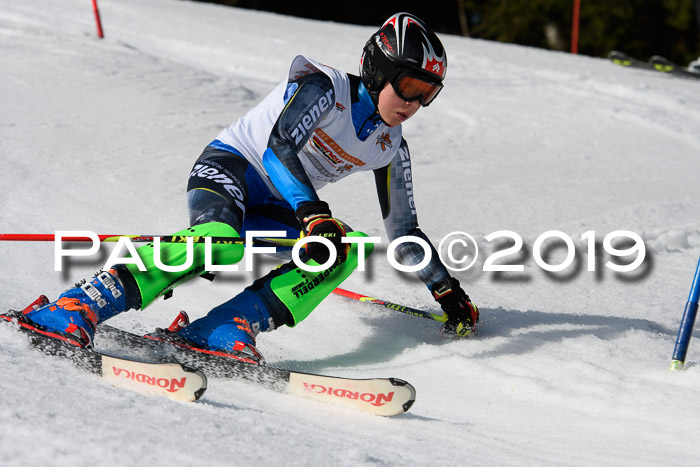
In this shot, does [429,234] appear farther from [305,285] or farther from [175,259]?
[175,259]

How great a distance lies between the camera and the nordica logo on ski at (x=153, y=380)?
2.26 metres

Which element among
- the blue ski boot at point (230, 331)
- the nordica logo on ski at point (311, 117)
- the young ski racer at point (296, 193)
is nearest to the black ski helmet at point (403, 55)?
the young ski racer at point (296, 193)

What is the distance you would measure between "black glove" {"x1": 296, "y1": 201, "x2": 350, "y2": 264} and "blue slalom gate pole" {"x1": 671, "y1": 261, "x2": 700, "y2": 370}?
1.51 metres

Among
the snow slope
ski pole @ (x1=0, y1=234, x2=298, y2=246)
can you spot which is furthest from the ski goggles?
the snow slope

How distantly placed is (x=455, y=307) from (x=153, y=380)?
162 cm

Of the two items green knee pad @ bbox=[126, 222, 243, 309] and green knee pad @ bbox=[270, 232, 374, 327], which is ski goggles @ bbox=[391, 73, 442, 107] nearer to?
green knee pad @ bbox=[270, 232, 374, 327]

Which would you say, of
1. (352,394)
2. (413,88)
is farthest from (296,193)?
(352,394)

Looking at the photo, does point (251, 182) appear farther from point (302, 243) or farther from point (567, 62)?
point (567, 62)

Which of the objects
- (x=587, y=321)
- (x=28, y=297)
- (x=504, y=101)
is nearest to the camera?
(x=28, y=297)

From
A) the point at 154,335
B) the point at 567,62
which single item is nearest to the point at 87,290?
the point at 154,335

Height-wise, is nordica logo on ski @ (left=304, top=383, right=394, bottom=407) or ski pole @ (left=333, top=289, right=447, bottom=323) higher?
ski pole @ (left=333, top=289, right=447, bottom=323)

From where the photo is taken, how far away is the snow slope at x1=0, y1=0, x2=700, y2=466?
215 centimetres

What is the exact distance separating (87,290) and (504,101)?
25.3 ft

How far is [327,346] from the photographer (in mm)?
3359
